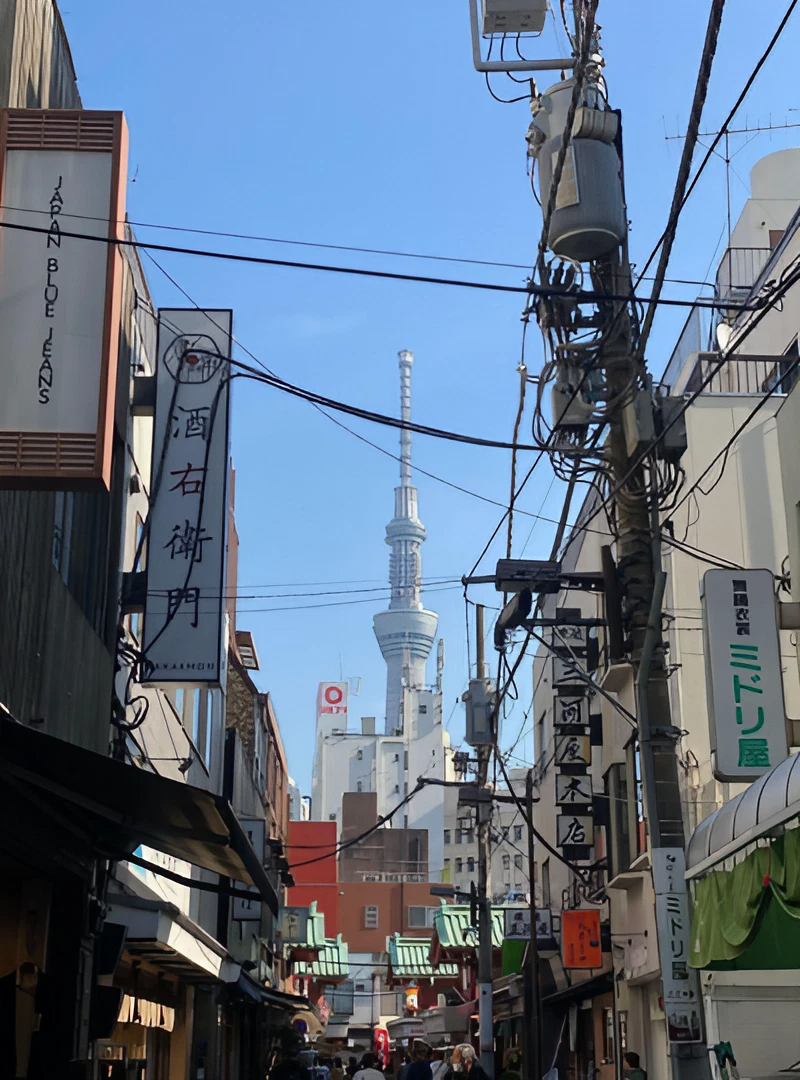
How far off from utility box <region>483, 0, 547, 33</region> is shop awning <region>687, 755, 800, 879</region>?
7.60 metres

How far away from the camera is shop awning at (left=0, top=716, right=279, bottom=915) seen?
7594mm

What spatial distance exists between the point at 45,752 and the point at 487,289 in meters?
4.42

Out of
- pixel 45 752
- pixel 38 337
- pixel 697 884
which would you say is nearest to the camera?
pixel 45 752

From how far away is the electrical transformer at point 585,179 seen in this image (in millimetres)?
13570

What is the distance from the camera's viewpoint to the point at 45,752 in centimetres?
754

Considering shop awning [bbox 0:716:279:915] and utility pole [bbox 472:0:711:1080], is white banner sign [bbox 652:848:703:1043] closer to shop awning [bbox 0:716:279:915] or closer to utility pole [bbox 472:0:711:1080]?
utility pole [bbox 472:0:711:1080]

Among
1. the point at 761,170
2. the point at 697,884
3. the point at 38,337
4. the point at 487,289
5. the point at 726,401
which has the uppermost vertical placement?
the point at 761,170

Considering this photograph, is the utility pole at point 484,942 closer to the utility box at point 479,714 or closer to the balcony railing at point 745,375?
the utility box at point 479,714

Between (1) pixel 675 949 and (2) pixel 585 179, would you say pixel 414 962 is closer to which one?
(1) pixel 675 949

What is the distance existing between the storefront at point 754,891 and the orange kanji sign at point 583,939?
10.1 m

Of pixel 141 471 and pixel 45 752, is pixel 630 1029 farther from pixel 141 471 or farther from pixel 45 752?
pixel 45 752

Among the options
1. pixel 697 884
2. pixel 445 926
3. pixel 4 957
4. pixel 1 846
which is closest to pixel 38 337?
pixel 1 846

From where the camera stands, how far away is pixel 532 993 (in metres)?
30.2

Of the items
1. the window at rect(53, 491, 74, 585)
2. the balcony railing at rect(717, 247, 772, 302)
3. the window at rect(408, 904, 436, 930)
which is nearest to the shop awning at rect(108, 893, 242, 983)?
the window at rect(53, 491, 74, 585)
